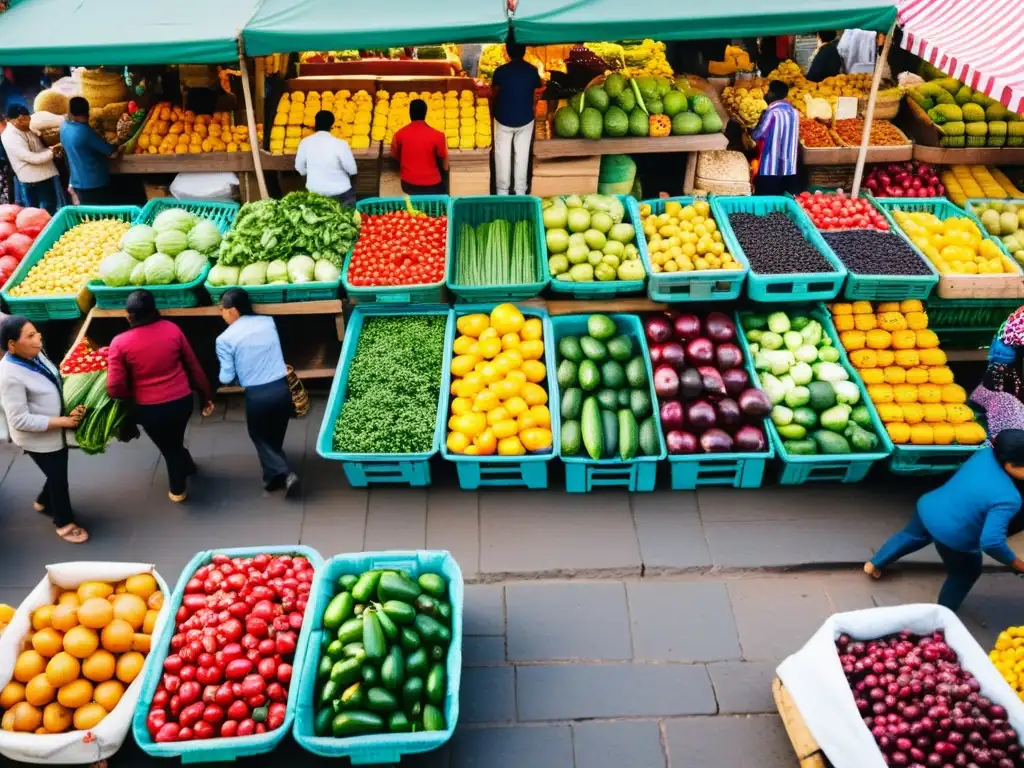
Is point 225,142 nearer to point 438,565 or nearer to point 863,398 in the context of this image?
point 438,565

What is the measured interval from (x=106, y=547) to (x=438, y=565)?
2785 millimetres

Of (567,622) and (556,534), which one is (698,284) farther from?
(567,622)

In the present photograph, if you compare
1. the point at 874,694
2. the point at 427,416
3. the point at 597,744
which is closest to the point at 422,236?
the point at 427,416

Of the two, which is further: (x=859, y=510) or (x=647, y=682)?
(x=859, y=510)

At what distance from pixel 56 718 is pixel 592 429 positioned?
146 inches

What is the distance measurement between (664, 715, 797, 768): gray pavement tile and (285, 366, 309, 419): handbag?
3737 millimetres

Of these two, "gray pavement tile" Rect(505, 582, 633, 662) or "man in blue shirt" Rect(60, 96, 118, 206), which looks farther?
"man in blue shirt" Rect(60, 96, 118, 206)

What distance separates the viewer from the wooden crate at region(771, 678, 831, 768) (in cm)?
396

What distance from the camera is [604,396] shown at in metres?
6.05

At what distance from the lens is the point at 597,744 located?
4.41 metres

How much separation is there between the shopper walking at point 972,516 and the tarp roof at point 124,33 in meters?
6.19

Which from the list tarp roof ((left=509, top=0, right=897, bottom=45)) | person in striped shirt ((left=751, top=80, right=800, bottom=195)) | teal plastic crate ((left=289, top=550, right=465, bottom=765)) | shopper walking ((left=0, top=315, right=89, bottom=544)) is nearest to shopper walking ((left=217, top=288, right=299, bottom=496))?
shopper walking ((left=0, top=315, right=89, bottom=544))

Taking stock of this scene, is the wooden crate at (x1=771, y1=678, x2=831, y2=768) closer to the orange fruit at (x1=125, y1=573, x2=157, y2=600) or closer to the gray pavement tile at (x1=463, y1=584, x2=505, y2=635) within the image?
the gray pavement tile at (x1=463, y1=584, x2=505, y2=635)

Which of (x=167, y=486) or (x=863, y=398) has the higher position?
(x=863, y=398)
